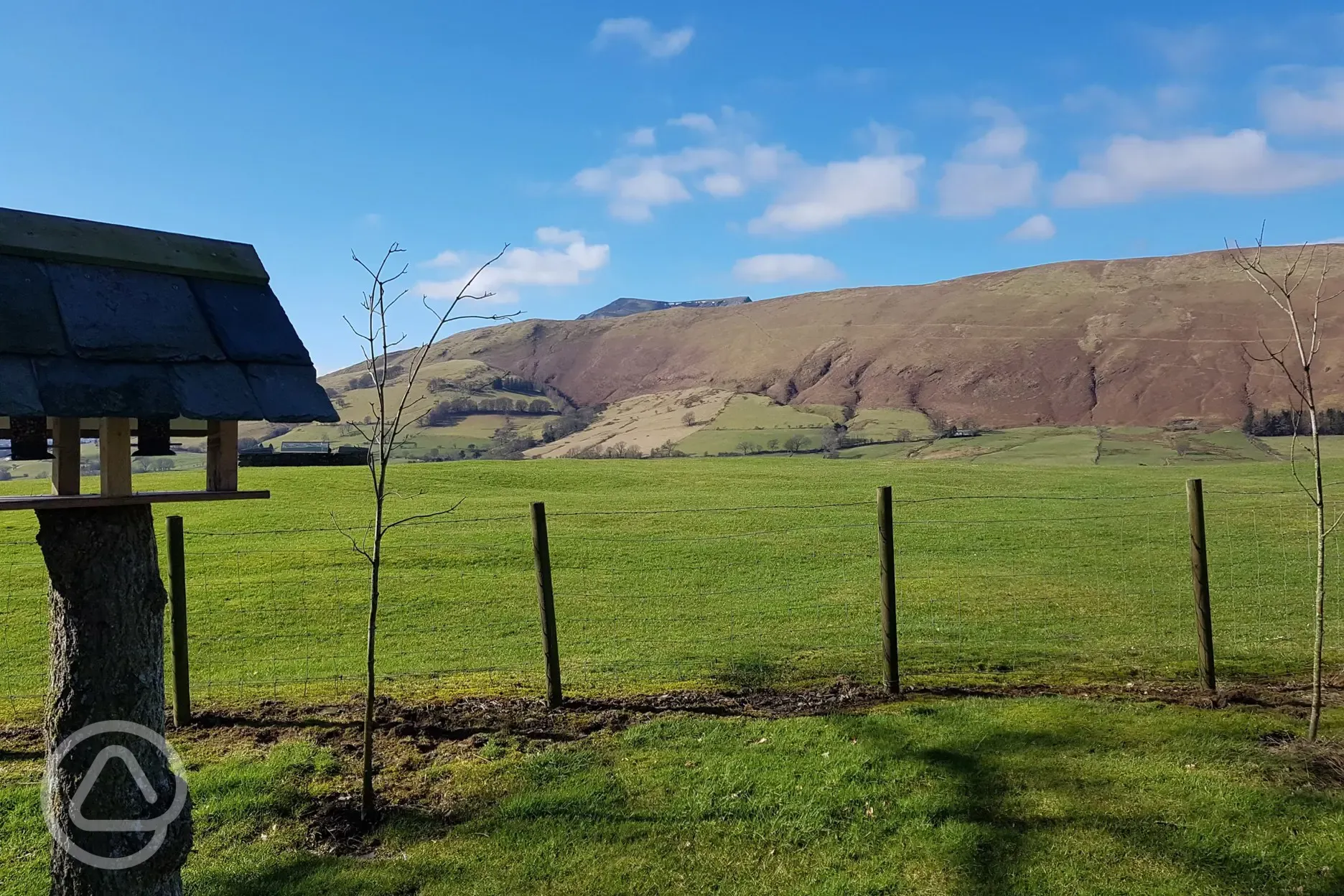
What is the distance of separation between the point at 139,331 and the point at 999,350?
124560 mm

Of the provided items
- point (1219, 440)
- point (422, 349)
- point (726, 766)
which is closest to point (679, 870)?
point (726, 766)

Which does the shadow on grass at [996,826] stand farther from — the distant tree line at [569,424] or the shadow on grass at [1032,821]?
the distant tree line at [569,424]

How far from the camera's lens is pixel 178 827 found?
433 cm

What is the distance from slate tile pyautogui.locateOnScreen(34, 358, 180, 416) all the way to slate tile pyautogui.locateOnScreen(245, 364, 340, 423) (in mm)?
377

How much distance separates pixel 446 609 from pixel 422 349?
1045cm

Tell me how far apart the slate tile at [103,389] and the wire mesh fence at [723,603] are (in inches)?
275

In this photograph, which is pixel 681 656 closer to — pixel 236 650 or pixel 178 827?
pixel 236 650

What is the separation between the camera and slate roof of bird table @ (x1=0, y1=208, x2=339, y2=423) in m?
3.50

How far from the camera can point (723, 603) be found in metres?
16.8

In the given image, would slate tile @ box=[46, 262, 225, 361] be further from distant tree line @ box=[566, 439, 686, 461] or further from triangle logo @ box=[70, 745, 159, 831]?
distant tree line @ box=[566, 439, 686, 461]

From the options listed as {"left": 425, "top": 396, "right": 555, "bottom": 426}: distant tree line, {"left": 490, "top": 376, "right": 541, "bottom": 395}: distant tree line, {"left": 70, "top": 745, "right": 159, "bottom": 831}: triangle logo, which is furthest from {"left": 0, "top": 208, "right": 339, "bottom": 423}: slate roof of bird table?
{"left": 490, "top": 376, "right": 541, "bottom": 395}: distant tree line

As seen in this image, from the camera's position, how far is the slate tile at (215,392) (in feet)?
12.3

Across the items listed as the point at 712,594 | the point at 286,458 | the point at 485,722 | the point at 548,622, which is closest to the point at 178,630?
the point at 485,722

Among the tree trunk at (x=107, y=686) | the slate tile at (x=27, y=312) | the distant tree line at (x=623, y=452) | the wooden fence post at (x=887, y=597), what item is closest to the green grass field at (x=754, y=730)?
the wooden fence post at (x=887, y=597)
